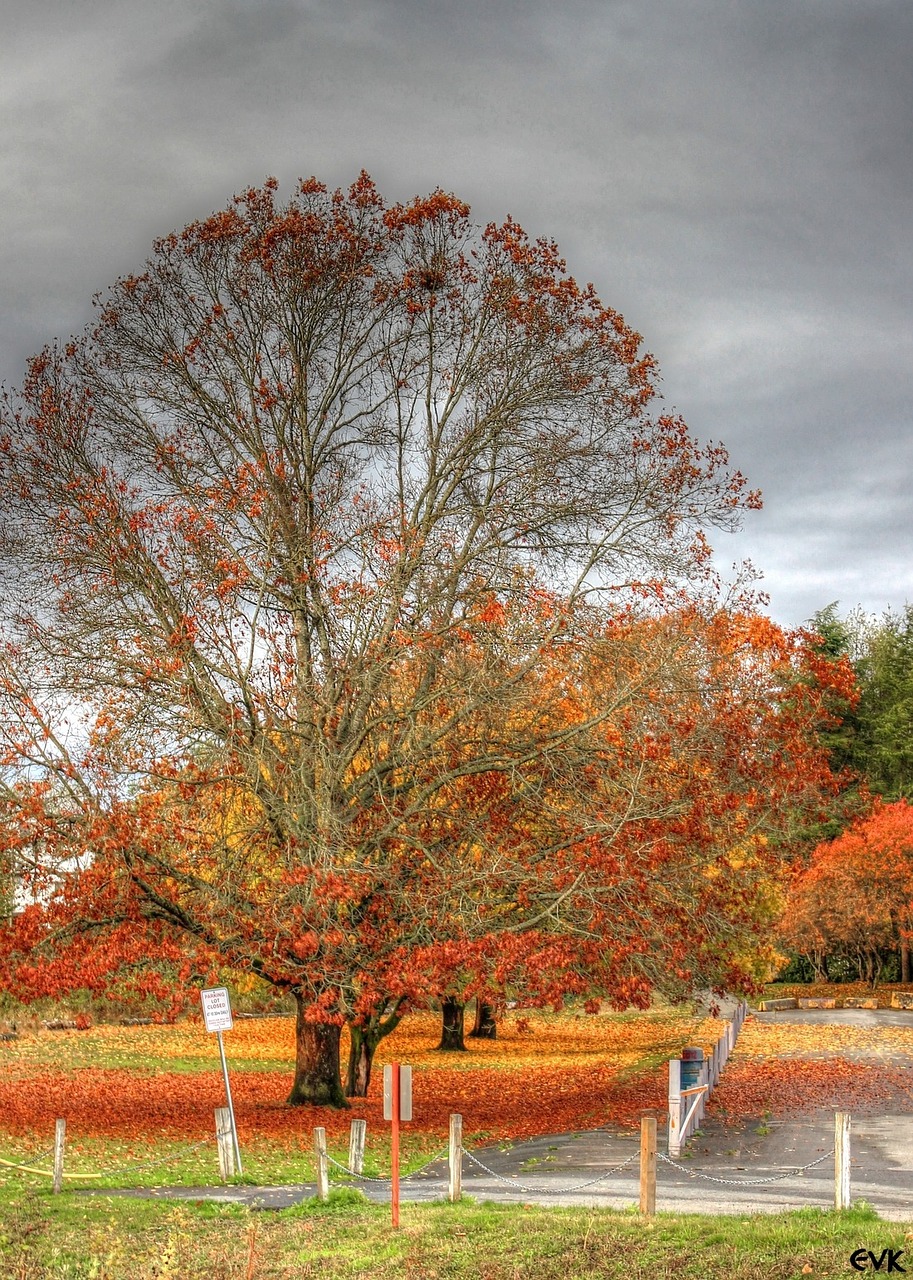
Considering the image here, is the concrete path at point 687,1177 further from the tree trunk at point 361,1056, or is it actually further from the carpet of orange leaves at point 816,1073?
the tree trunk at point 361,1056

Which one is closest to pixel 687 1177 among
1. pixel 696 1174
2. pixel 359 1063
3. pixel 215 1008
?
pixel 696 1174

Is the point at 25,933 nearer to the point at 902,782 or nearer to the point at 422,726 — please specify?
the point at 422,726

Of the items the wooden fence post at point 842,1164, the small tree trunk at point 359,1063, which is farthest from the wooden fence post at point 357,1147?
the small tree trunk at point 359,1063

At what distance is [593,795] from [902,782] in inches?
2179

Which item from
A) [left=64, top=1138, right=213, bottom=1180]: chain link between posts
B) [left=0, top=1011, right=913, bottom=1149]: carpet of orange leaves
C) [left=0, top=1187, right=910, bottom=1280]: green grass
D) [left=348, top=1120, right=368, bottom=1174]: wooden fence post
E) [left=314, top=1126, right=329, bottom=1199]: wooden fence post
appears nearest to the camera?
[left=0, top=1187, right=910, bottom=1280]: green grass

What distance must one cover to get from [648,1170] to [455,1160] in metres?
2.26

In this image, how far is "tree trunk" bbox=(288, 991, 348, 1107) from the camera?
68.3ft

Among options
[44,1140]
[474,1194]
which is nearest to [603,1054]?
[44,1140]

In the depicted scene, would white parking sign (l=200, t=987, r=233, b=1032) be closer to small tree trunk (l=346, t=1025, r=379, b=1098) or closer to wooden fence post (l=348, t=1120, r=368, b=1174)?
wooden fence post (l=348, t=1120, r=368, b=1174)

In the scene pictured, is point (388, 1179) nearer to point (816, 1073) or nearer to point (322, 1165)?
point (322, 1165)

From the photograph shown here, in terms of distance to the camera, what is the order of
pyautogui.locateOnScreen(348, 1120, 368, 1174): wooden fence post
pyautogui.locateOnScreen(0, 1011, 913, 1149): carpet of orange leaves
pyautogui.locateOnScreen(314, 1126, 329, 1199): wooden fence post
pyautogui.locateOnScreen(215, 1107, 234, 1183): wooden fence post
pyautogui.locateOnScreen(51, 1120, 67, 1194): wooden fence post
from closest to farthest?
1. pyautogui.locateOnScreen(314, 1126, 329, 1199): wooden fence post
2. pyautogui.locateOnScreen(348, 1120, 368, 1174): wooden fence post
3. pyautogui.locateOnScreen(51, 1120, 67, 1194): wooden fence post
4. pyautogui.locateOnScreen(215, 1107, 234, 1183): wooden fence post
5. pyautogui.locateOnScreen(0, 1011, 913, 1149): carpet of orange leaves

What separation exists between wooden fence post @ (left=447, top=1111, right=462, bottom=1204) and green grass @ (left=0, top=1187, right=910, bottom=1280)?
0.53ft

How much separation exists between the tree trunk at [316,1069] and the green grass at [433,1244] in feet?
28.2

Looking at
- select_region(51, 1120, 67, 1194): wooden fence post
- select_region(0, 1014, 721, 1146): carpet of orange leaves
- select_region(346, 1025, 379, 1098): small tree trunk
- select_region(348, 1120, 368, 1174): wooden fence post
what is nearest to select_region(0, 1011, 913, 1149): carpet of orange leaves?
select_region(0, 1014, 721, 1146): carpet of orange leaves
